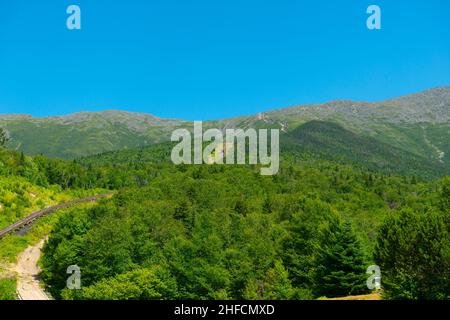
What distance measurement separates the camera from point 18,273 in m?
79.1

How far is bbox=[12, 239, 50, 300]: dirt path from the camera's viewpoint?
2689 inches

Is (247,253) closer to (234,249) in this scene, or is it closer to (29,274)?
(234,249)

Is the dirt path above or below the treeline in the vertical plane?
below

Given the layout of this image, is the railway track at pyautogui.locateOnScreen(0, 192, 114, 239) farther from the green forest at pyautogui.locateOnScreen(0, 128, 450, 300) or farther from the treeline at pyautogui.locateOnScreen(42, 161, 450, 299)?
the treeline at pyautogui.locateOnScreen(42, 161, 450, 299)

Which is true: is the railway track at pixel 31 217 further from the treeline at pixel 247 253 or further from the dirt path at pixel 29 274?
the treeline at pixel 247 253

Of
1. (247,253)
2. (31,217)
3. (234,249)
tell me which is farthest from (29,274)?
(247,253)

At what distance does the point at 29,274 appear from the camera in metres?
80.5

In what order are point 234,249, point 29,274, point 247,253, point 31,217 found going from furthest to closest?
point 31,217
point 29,274
point 234,249
point 247,253

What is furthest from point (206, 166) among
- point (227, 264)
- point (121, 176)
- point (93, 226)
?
point (227, 264)

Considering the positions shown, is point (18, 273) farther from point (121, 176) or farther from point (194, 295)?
point (121, 176)

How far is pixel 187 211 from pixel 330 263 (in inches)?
2181

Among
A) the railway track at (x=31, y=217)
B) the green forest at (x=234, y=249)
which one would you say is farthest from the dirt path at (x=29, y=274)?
the railway track at (x=31, y=217)

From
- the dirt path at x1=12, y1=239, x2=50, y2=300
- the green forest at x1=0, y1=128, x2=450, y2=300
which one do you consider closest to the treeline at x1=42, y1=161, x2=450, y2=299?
the green forest at x1=0, y1=128, x2=450, y2=300

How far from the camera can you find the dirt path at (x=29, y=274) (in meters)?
68.3
